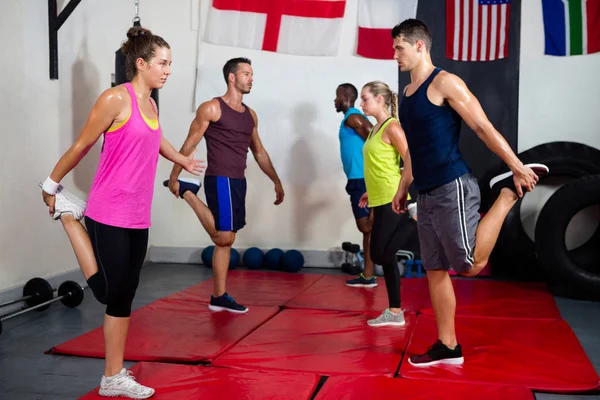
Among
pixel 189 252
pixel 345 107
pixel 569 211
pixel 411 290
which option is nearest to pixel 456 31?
pixel 345 107

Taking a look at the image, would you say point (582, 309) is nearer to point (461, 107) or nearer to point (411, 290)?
point (411, 290)

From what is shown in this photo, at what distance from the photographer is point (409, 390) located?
277 centimetres

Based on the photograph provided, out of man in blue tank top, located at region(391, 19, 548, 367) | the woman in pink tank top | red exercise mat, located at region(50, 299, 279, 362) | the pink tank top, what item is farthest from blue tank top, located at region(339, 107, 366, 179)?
the pink tank top

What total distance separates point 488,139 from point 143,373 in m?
2.00

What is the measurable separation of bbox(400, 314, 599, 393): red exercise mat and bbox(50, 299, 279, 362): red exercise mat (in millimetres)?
1062

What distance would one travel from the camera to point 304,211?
665cm

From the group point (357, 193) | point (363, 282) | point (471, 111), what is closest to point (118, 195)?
point (471, 111)

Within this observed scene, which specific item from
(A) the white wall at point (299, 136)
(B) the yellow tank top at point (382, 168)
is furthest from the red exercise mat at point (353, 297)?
(A) the white wall at point (299, 136)

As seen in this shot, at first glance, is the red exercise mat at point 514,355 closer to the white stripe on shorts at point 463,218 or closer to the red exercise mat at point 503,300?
the red exercise mat at point 503,300

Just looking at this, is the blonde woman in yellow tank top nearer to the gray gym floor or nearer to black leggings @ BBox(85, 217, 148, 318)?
the gray gym floor

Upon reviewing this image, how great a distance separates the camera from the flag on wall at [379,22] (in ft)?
20.8

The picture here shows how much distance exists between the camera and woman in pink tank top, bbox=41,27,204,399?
8.55ft

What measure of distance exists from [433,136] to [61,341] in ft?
8.02

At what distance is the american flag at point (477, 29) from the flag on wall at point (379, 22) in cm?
43
